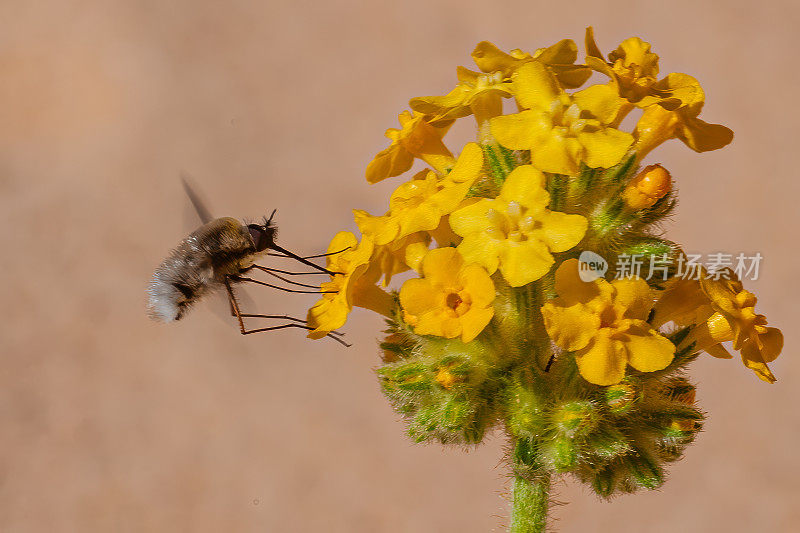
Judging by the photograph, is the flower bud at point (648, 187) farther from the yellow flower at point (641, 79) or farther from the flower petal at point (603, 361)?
the flower petal at point (603, 361)

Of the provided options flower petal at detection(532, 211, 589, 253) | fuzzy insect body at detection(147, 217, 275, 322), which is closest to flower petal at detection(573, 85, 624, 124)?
flower petal at detection(532, 211, 589, 253)

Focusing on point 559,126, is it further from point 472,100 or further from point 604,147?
point 472,100

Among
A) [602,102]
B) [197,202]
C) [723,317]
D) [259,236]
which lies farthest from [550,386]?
[197,202]

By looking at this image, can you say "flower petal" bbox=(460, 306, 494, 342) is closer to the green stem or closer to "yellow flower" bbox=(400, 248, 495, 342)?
"yellow flower" bbox=(400, 248, 495, 342)

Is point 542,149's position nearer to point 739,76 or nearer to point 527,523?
point 527,523

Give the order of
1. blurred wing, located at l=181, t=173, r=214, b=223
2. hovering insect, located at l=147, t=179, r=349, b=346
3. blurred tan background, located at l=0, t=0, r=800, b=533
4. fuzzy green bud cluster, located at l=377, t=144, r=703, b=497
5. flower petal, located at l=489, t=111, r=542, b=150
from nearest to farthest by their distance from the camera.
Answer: flower petal, located at l=489, t=111, r=542, b=150 < fuzzy green bud cluster, located at l=377, t=144, r=703, b=497 < hovering insect, located at l=147, t=179, r=349, b=346 < blurred wing, located at l=181, t=173, r=214, b=223 < blurred tan background, located at l=0, t=0, r=800, b=533

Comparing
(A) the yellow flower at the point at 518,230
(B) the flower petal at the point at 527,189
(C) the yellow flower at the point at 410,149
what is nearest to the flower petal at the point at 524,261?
(A) the yellow flower at the point at 518,230
